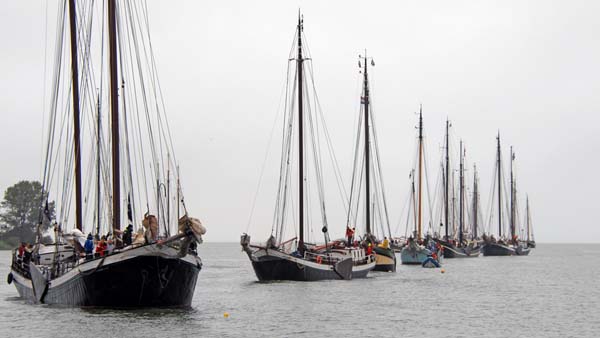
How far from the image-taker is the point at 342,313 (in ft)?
151

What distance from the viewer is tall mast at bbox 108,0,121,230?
41031 mm

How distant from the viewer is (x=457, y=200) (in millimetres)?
149875

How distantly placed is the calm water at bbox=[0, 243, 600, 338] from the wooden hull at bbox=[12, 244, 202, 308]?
0.55 m

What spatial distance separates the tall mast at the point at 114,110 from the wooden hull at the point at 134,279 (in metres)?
3.42

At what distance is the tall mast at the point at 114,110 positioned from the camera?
41.0 m

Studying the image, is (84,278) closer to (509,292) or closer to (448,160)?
(509,292)

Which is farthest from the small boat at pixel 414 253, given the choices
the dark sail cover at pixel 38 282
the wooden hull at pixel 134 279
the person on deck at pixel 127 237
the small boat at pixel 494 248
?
the person on deck at pixel 127 237

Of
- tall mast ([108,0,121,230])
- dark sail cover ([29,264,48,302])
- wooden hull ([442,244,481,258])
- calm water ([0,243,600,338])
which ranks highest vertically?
tall mast ([108,0,121,230])

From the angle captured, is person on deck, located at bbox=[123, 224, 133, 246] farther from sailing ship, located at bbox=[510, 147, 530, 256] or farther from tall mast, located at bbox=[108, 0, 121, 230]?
sailing ship, located at bbox=[510, 147, 530, 256]

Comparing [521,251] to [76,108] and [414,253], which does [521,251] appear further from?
[76,108]

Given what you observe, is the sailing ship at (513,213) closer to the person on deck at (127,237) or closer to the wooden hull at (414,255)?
the wooden hull at (414,255)

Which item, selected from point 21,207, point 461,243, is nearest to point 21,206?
point 21,207

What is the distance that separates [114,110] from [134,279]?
848cm

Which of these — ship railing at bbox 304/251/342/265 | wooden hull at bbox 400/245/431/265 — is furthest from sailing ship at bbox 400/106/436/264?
ship railing at bbox 304/251/342/265
